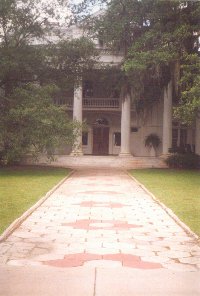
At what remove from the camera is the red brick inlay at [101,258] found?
18.9ft

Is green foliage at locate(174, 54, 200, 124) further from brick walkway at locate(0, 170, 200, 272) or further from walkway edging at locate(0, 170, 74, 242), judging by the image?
walkway edging at locate(0, 170, 74, 242)

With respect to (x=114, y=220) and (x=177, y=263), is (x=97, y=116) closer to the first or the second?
(x=114, y=220)

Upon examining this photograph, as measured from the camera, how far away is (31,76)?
2411 centimetres

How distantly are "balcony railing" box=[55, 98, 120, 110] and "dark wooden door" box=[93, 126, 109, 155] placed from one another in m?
2.62

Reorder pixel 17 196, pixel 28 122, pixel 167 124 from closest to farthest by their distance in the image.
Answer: pixel 17 196, pixel 28 122, pixel 167 124

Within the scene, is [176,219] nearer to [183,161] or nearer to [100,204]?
[100,204]

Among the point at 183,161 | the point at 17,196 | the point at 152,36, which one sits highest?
the point at 152,36

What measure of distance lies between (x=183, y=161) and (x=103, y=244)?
2167 cm

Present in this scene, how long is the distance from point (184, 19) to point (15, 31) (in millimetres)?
8907

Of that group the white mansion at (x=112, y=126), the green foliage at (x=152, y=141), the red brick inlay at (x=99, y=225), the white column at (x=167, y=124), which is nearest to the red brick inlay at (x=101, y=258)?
the red brick inlay at (x=99, y=225)

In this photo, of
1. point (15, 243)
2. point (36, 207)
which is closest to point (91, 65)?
point (36, 207)

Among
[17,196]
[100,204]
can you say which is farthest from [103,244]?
[17,196]

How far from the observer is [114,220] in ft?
30.8

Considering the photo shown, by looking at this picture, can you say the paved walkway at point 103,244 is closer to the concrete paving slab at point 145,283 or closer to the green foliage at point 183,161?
the concrete paving slab at point 145,283
